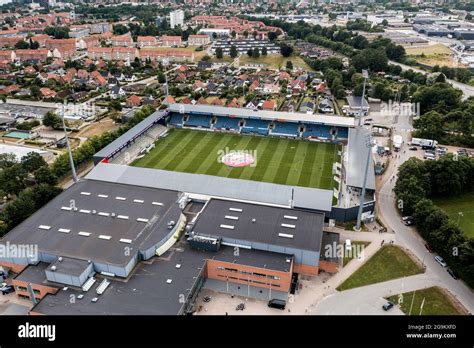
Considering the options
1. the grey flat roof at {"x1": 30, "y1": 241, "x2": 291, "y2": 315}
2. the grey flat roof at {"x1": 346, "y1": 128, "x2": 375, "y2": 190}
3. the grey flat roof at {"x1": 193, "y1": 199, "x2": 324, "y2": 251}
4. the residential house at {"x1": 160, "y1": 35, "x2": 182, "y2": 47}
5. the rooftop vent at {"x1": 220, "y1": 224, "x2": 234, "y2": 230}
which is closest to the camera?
the grey flat roof at {"x1": 30, "y1": 241, "x2": 291, "y2": 315}

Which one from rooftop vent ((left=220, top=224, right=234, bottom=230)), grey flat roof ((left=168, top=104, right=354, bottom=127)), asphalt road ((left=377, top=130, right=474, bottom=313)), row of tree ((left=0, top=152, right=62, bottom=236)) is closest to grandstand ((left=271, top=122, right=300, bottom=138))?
grey flat roof ((left=168, top=104, right=354, bottom=127))

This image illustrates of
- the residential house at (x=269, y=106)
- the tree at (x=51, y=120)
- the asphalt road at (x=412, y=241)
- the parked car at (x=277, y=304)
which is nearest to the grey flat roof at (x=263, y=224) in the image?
the parked car at (x=277, y=304)

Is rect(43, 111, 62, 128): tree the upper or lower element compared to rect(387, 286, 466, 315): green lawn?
upper

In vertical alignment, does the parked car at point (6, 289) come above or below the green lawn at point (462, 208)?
below

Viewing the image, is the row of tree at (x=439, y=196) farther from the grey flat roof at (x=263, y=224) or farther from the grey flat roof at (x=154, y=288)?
the grey flat roof at (x=154, y=288)

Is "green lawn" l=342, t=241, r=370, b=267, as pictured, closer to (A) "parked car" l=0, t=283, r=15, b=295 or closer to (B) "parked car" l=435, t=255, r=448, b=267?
(B) "parked car" l=435, t=255, r=448, b=267

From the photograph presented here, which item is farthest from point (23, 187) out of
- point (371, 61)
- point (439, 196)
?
point (371, 61)

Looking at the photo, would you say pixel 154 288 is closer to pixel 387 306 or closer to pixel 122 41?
pixel 387 306
